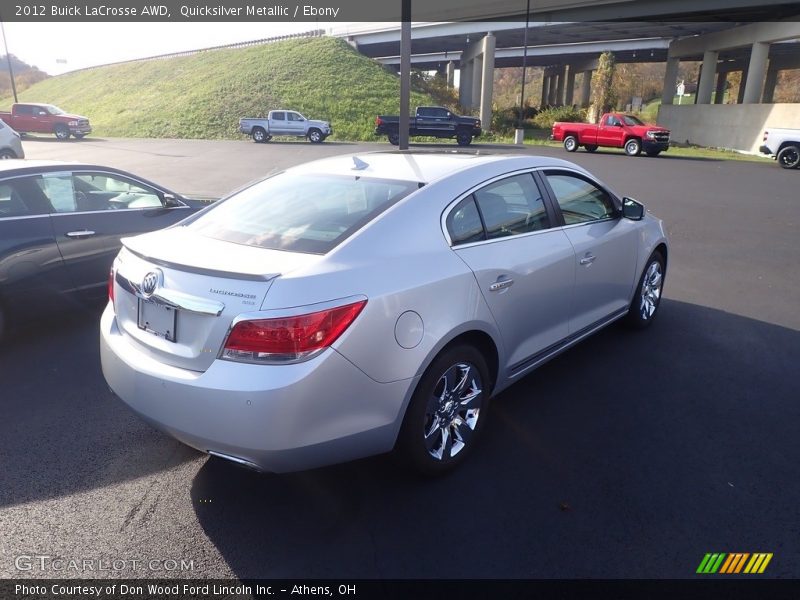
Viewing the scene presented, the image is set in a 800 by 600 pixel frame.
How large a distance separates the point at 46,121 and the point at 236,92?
1432 cm

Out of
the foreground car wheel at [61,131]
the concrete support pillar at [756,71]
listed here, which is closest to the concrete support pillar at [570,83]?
the concrete support pillar at [756,71]

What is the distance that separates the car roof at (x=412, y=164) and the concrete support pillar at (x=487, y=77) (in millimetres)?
39986

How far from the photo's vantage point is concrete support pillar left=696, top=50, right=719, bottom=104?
118 feet

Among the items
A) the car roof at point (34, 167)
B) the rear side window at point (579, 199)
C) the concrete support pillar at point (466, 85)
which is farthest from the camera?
the concrete support pillar at point (466, 85)

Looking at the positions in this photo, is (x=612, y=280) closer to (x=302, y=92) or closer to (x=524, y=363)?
(x=524, y=363)

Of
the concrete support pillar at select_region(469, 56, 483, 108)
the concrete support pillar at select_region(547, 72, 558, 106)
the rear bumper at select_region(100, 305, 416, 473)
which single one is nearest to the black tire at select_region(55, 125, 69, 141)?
the concrete support pillar at select_region(469, 56, 483, 108)

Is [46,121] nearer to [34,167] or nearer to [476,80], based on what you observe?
[476,80]

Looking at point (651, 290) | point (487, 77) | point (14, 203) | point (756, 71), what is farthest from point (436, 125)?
point (14, 203)

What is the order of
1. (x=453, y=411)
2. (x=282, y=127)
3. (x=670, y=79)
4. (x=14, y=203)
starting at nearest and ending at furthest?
1. (x=453, y=411)
2. (x=14, y=203)
3. (x=282, y=127)
4. (x=670, y=79)

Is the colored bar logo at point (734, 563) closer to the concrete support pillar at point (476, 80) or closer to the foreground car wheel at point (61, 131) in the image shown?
the foreground car wheel at point (61, 131)

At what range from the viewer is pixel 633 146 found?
2653 centimetres

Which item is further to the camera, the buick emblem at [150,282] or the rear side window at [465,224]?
the rear side window at [465,224]

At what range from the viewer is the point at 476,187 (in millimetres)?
3617

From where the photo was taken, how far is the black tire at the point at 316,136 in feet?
111
